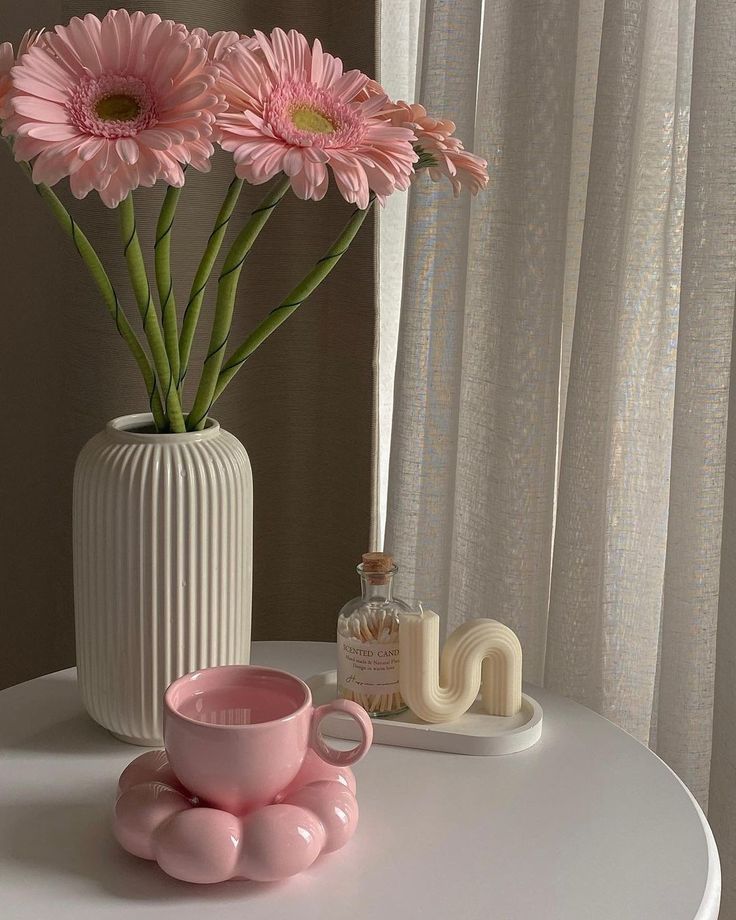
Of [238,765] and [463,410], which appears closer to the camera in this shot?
[238,765]

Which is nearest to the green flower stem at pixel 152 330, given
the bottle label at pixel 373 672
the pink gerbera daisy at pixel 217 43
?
the pink gerbera daisy at pixel 217 43

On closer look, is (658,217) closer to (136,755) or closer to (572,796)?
(572,796)

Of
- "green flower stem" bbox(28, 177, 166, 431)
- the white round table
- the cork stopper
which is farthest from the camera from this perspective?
the cork stopper

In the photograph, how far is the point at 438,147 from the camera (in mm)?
813

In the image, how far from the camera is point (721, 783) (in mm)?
966

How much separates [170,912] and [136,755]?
204mm

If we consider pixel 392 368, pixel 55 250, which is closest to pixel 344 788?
pixel 392 368

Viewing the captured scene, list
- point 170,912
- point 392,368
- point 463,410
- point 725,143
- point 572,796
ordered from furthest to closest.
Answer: point 392,368 → point 463,410 → point 725,143 → point 572,796 → point 170,912

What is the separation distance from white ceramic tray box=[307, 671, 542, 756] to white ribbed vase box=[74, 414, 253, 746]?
0.40 feet

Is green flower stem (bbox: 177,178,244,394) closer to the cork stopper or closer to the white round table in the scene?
the cork stopper

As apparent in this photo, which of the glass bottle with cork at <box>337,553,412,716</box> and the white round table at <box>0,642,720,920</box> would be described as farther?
the glass bottle with cork at <box>337,553,412,716</box>

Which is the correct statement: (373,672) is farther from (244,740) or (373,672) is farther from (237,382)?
(237,382)

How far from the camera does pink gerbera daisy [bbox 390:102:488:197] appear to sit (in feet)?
2.65

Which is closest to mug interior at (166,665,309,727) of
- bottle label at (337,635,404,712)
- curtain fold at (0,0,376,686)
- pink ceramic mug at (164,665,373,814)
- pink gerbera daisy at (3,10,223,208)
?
pink ceramic mug at (164,665,373,814)
